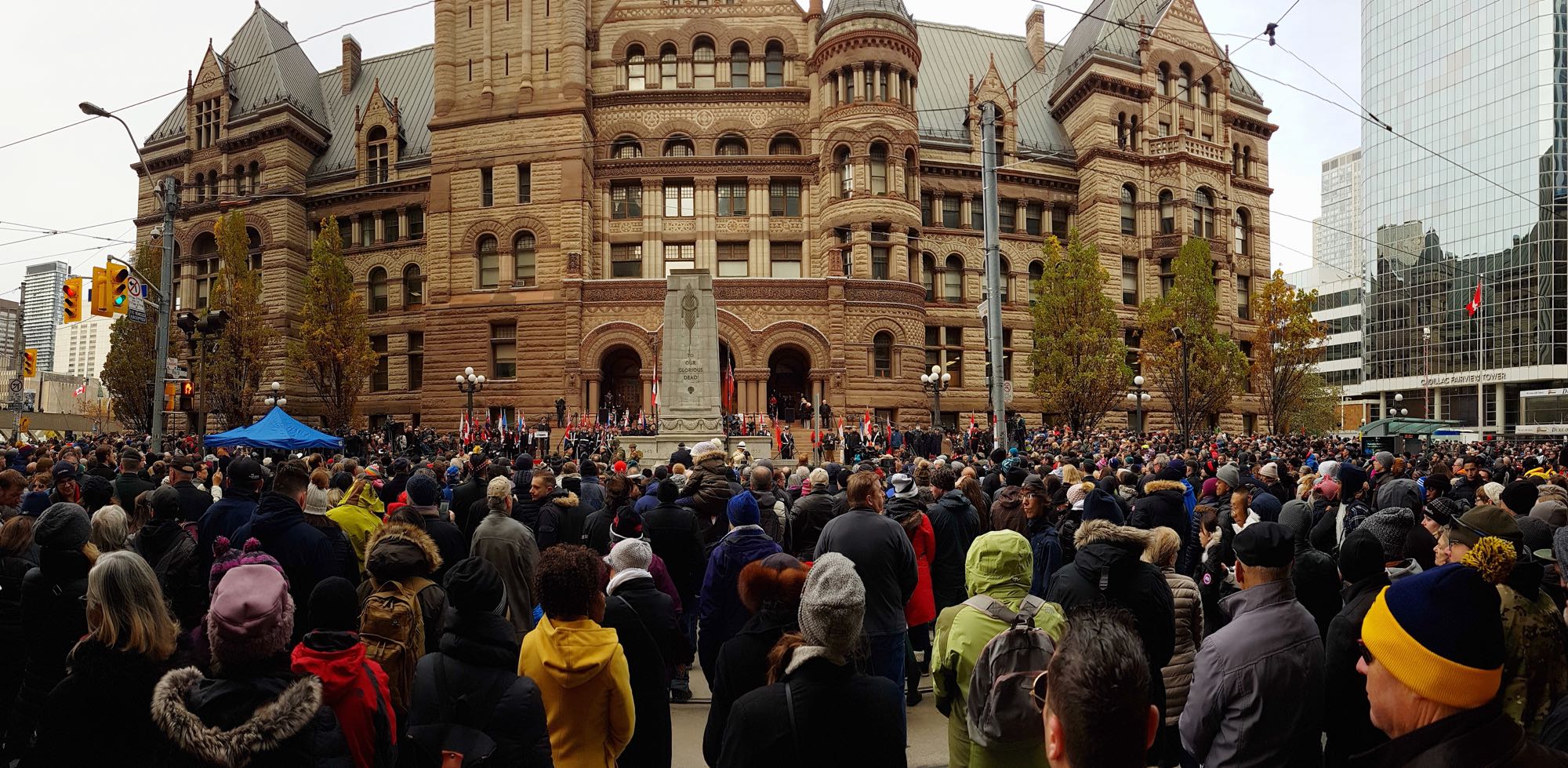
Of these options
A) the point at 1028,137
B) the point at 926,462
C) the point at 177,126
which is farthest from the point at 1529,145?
the point at 177,126

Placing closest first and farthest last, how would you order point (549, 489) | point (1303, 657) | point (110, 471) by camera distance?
point (1303, 657)
point (549, 489)
point (110, 471)

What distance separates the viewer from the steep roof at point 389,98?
47812 mm

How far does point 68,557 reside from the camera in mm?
4473

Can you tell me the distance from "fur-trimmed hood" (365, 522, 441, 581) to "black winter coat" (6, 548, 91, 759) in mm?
1424

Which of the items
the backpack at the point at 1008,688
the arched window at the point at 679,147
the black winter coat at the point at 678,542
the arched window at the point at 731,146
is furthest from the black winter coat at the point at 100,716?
the arched window at the point at 679,147

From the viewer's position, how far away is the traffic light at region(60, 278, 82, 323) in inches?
765

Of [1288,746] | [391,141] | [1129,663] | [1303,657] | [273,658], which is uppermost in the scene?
[391,141]

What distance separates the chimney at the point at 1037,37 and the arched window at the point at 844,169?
1751cm

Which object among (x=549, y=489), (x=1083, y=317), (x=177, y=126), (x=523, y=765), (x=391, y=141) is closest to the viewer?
(x=523, y=765)

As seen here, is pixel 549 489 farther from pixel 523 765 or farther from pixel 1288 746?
pixel 1288 746

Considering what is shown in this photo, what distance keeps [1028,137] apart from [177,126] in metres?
48.0

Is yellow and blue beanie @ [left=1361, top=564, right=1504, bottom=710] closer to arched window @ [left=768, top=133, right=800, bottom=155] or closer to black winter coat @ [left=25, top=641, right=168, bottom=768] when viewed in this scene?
black winter coat @ [left=25, top=641, right=168, bottom=768]

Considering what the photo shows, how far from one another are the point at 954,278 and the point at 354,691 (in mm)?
43357

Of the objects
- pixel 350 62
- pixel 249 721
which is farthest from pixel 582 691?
pixel 350 62
